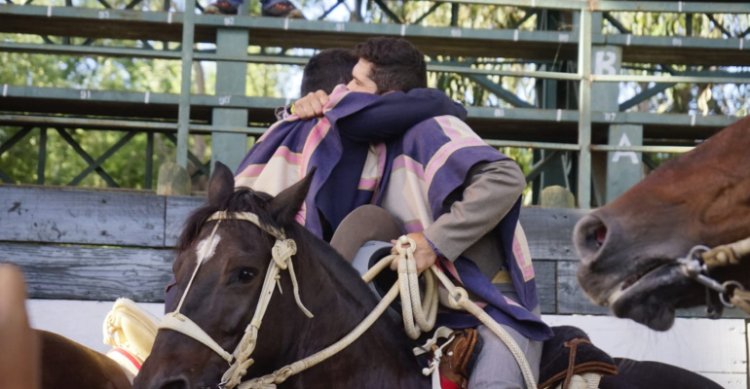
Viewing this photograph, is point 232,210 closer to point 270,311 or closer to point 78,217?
point 270,311

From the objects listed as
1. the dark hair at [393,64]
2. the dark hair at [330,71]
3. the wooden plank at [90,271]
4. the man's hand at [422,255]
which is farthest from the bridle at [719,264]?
the wooden plank at [90,271]

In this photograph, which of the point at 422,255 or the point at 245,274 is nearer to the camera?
the point at 245,274

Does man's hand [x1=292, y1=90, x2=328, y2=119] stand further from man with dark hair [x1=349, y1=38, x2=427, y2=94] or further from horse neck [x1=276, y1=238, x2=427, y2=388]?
horse neck [x1=276, y1=238, x2=427, y2=388]

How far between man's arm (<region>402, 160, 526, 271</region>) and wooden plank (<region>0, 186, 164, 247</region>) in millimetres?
2783

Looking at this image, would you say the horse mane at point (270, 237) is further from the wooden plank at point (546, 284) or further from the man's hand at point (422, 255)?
the wooden plank at point (546, 284)

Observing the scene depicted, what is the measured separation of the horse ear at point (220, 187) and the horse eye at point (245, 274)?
243mm

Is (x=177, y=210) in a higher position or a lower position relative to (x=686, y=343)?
higher

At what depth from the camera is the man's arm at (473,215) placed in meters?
3.72

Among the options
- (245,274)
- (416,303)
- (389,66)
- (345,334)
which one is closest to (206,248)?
(245,274)

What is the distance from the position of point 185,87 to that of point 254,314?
430cm

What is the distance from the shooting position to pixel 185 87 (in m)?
7.42

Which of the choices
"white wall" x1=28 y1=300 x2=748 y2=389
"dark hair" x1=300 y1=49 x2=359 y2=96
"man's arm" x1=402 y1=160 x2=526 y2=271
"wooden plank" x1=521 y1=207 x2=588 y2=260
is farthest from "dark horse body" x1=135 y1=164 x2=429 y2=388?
"wooden plank" x1=521 y1=207 x2=588 y2=260

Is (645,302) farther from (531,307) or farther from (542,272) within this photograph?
(542,272)

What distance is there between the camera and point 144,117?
8.84 meters
